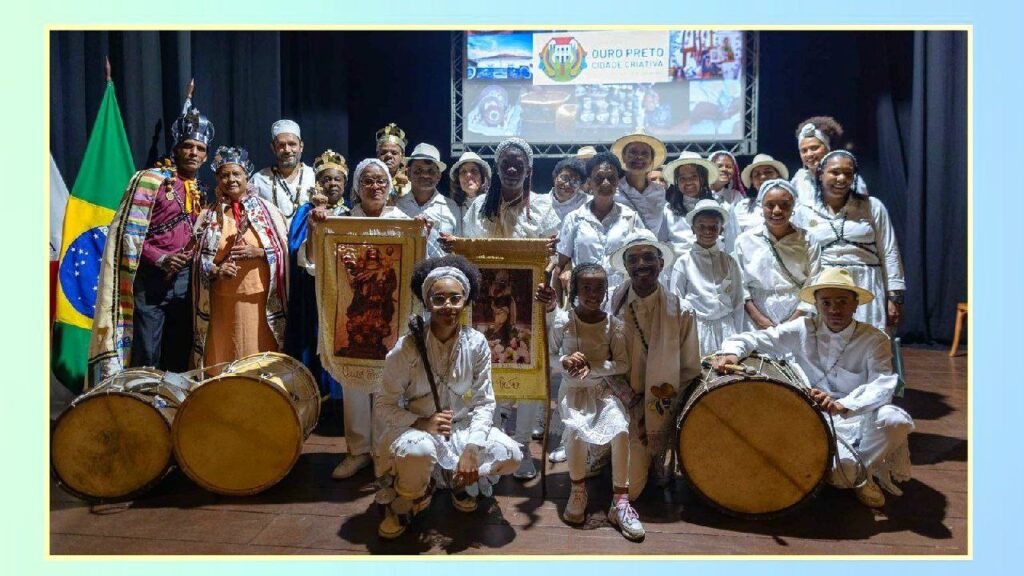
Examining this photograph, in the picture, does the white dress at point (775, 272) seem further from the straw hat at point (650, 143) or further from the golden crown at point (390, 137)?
the golden crown at point (390, 137)

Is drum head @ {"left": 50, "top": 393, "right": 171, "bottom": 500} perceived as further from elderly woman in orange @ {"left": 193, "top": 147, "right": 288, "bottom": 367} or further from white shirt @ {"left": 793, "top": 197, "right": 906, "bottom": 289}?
white shirt @ {"left": 793, "top": 197, "right": 906, "bottom": 289}

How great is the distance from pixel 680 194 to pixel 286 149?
2.62 meters

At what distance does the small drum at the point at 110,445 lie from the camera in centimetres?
364

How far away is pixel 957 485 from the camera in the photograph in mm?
3844

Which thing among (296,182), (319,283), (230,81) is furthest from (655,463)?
(230,81)

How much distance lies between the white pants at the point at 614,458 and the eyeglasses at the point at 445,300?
32.6 inches

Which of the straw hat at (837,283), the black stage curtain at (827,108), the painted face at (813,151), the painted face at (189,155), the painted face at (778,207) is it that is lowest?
the straw hat at (837,283)

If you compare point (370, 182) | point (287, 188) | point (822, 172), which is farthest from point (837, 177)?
point (287, 188)

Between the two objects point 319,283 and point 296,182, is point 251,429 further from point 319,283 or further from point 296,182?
point 296,182

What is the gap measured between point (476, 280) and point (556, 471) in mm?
1252

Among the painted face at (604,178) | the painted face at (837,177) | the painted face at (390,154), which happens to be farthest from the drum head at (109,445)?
A: the painted face at (837,177)

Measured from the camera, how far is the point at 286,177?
16.8ft

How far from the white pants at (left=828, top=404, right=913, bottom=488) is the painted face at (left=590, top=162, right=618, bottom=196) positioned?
1.75 m

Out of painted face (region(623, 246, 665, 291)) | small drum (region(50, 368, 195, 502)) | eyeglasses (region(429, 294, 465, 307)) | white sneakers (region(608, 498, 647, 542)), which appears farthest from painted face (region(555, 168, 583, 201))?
small drum (region(50, 368, 195, 502))
